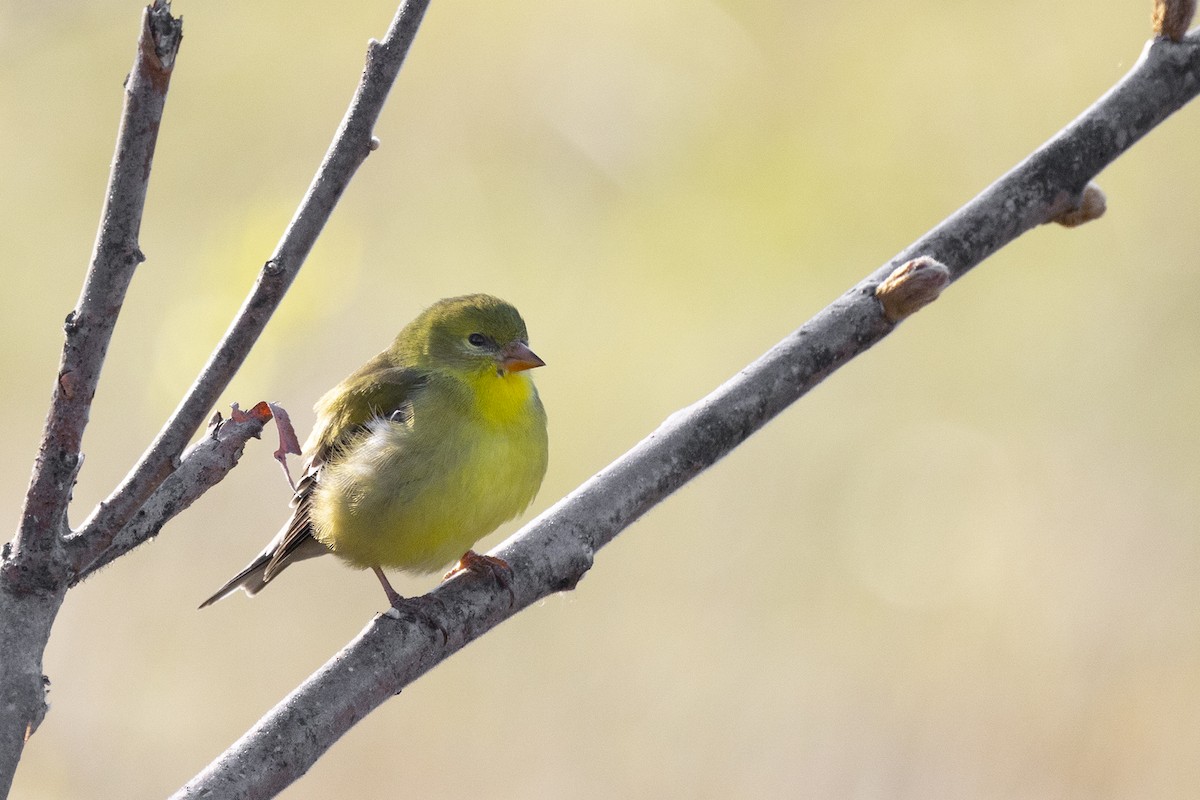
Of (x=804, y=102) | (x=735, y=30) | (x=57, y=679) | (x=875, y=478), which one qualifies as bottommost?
(x=875, y=478)

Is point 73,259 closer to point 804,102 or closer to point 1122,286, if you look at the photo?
point 804,102

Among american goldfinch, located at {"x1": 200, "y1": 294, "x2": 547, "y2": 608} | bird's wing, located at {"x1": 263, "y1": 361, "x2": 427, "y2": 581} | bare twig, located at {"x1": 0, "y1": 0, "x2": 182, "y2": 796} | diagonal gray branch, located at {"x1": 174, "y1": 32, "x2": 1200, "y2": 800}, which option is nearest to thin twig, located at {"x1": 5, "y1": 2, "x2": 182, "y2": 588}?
bare twig, located at {"x1": 0, "y1": 0, "x2": 182, "y2": 796}

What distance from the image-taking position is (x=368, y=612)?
16.2 ft

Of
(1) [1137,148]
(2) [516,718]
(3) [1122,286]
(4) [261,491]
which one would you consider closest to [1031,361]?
(3) [1122,286]

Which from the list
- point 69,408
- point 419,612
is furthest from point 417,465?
point 69,408

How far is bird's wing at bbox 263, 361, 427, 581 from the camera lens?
3178 mm

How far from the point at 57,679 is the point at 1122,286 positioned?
194 inches

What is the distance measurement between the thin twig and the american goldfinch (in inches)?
57.4

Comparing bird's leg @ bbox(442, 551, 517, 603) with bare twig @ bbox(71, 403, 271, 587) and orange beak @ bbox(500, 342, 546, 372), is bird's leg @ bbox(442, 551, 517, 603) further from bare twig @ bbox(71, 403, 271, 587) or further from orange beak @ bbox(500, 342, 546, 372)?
orange beak @ bbox(500, 342, 546, 372)

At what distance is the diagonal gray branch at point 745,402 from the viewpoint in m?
2.07

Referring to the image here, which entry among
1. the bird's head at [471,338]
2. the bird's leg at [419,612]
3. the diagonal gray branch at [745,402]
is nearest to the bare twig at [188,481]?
the diagonal gray branch at [745,402]

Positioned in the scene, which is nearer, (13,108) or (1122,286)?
(13,108)

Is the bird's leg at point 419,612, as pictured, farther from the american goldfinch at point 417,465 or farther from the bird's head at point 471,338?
the bird's head at point 471,338

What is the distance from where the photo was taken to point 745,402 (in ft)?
7.65
